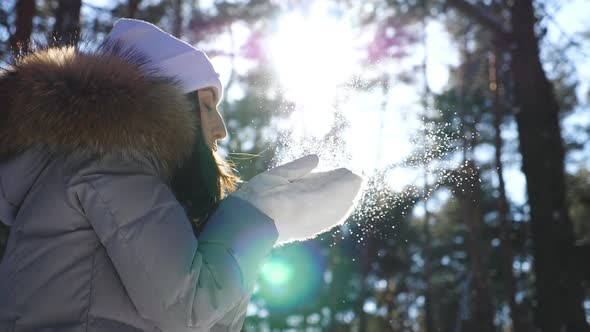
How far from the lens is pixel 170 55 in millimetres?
1676

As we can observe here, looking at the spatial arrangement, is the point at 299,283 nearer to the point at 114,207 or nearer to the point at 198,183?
the point at 198,183

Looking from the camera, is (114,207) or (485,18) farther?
(485,18)

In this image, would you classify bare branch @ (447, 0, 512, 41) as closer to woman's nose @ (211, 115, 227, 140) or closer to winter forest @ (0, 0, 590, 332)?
winter forest @ (0, 0, 590, 332)

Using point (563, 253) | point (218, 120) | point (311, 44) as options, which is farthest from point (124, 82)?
point (563, 253)

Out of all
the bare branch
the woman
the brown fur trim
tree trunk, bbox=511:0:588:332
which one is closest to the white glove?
the woman

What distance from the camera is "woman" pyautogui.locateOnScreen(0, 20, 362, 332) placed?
4.25 ft

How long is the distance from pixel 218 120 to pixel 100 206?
512 millimetres

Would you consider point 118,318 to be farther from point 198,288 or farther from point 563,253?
point 563,253

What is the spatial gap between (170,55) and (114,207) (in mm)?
548

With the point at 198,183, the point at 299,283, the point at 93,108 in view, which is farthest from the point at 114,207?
the point at 299,283

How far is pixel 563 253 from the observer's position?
639 centimetres

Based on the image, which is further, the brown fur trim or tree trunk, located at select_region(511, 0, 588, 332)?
tree trunk, located at select_region(511, 0, 588, 332)

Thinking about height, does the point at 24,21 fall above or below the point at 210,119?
above

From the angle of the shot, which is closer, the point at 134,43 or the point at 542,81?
the point at 134,43
